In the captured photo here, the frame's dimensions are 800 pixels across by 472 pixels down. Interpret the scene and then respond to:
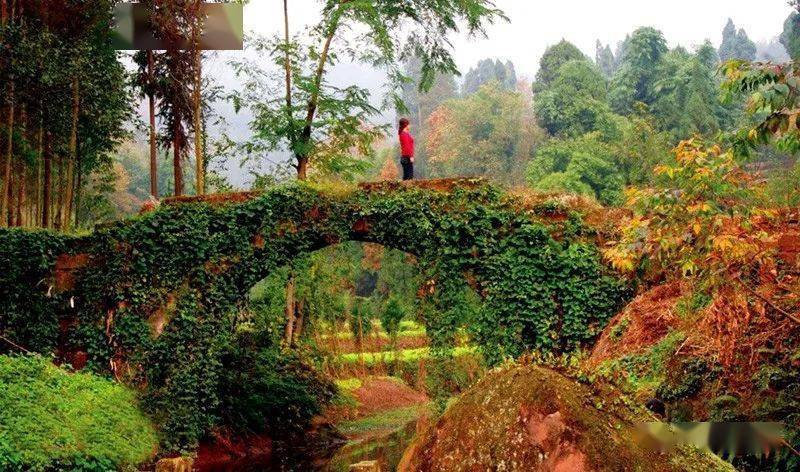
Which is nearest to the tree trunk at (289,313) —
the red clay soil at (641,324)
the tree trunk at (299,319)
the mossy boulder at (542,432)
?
the tree trunk at (299,319)

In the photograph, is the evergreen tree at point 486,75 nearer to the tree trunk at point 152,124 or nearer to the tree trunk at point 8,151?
the tree trunk at point 152,124

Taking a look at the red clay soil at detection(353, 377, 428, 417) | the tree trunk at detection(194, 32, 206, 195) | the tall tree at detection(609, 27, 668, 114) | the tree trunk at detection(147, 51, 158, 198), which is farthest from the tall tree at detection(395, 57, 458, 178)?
the tree trunk at detection(194, 32, 206, 195)

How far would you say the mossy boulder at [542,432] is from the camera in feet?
10.4

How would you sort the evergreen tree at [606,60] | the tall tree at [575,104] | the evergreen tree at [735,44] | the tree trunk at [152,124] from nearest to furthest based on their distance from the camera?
the tree trunk at [152,124], the tall tree at [575,104], the evergreen tree at [735,44], the evergreen tree at [606,60]

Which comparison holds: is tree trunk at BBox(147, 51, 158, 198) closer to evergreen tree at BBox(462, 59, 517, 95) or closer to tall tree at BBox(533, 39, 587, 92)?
tall tree at BBox(533, 39, 587, 92)

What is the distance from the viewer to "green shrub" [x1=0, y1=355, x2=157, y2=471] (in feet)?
31.2

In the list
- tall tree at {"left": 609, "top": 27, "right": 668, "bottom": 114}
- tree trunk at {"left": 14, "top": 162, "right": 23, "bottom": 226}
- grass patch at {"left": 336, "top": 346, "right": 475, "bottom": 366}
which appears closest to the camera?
tree trunk at {"left": 14, "top": 162, "right": 23, "bottom": 226}

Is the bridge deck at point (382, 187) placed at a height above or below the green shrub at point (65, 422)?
above

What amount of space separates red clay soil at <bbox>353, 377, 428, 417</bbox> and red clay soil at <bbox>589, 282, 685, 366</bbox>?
8.98 m

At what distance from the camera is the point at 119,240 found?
45.0ft

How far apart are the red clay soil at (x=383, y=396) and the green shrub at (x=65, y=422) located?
804cm

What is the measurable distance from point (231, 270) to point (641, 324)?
23.1 ft

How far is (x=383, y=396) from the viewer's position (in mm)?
21000

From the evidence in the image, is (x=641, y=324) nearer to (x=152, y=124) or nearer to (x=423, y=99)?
(x=152, y=124)
